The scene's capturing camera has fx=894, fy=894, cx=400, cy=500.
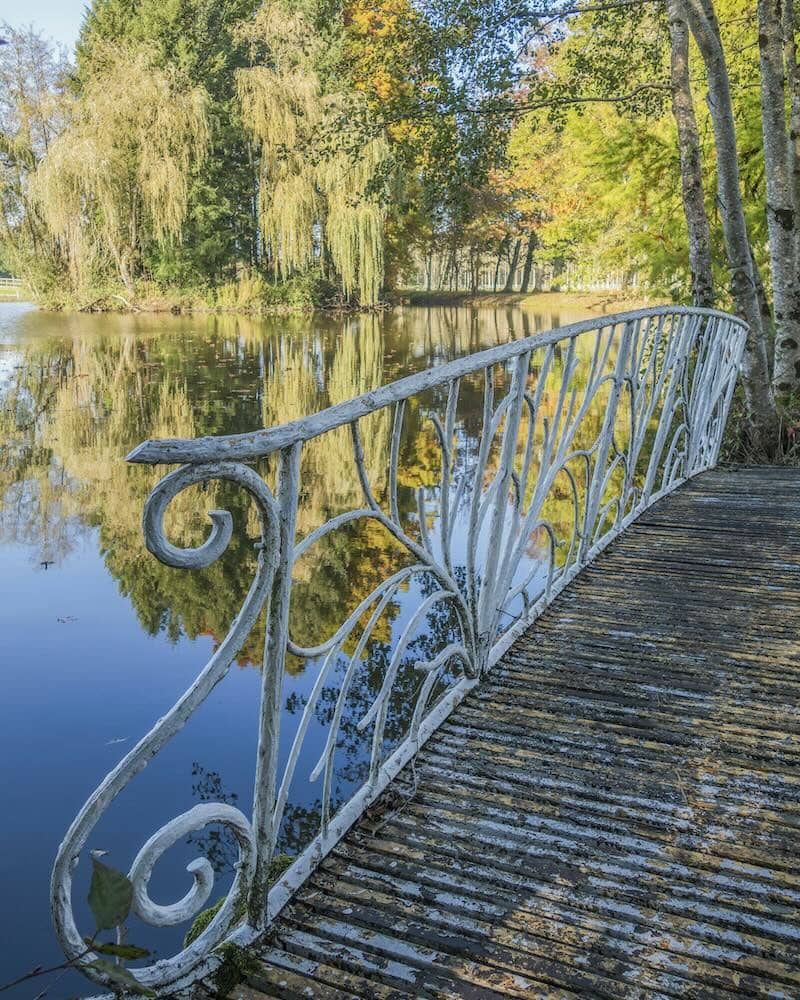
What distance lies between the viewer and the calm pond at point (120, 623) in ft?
11.6

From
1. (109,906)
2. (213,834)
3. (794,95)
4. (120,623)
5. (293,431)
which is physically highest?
(794,95)

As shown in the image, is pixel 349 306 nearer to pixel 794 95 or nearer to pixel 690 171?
pixel 794 95

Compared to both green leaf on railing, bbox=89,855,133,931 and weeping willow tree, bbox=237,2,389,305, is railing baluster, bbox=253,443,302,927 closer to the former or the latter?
green leaf on railing, bbox=89,855,133,931

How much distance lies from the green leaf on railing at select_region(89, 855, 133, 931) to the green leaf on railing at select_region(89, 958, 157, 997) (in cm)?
6

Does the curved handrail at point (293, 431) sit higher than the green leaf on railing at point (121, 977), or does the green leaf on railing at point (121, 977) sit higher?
the curved handrail at point (293, 431)

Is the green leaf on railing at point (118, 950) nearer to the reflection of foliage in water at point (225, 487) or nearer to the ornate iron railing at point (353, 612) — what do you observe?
the ornate iron railing at point (353, 612)

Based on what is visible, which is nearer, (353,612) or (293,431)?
(293,431)

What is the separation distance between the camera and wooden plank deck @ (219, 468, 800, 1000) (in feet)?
4.94

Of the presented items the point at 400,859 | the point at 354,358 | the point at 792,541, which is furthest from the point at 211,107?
the point at 400,859

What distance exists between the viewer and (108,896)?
1190 millimetres

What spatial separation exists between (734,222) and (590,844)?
6.39 meters

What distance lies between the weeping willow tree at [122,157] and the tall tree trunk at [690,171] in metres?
19.3

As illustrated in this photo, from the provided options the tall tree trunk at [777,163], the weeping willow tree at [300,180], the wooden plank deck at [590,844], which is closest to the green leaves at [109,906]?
the wooden plank deck at [590,844]

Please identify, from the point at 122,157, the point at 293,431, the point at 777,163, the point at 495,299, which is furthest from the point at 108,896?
the point at 495,299
